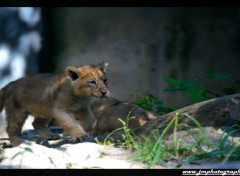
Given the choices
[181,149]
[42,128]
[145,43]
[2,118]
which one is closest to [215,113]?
[181,149]

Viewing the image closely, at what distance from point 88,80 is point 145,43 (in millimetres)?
3396

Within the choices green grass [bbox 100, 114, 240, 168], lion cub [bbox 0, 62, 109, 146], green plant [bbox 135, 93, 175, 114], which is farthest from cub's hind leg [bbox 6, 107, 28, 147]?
green grass [bbox 100, 114, 240, 168]

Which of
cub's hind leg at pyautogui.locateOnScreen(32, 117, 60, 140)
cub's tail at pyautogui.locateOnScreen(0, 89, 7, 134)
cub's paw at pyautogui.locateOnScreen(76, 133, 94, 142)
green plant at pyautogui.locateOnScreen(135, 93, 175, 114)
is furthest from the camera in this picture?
green plant at pyautogui.locateOnScreen(135, 93, 175, 114)

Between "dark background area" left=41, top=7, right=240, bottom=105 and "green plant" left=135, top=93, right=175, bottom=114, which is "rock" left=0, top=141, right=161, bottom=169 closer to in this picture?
"green plant" left=135, top=93, right=175, bottom=114

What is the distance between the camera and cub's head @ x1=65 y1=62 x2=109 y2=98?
9.33m

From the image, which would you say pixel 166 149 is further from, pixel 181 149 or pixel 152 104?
pixel 152 104

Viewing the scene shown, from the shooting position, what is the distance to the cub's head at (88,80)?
933 centimetres

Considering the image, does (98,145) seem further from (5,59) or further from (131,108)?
(5,59)

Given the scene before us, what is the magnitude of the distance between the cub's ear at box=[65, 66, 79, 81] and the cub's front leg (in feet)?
1.63

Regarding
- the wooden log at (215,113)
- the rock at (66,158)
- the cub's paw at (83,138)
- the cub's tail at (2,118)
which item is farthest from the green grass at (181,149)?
the cub's tail at (2,118)

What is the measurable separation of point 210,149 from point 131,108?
264cm

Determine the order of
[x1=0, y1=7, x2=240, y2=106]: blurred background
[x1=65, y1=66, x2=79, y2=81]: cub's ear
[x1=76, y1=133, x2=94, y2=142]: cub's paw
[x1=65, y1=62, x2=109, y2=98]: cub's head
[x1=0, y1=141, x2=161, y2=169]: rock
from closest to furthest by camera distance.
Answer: [x1=0, y1=141, x2=161, y2=169]: rock → [x1=76, y1=133, x2=94, y2=142]: cub's paw → [x1=65, y1=62, x2=109, y2=98]: cub's head → [x1=65, y1=66, x2=79, y2=81]: cub's ear → [x1=0, y1=7, x2=240, y2=106]: blurred background
